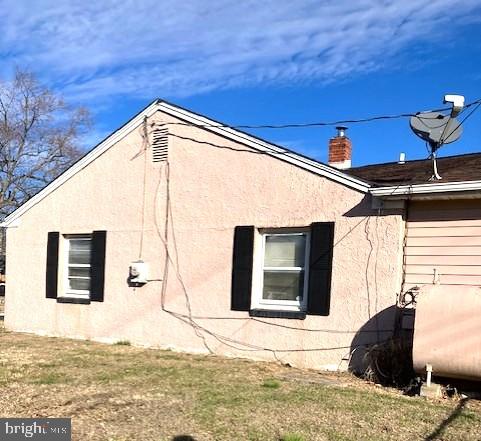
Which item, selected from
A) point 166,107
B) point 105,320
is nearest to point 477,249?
point 166,107

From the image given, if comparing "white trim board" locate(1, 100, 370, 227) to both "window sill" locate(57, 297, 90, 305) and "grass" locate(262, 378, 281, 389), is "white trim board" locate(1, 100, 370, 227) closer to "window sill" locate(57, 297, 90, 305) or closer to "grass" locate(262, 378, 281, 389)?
"window sill" locate(57, 297, 90, 305)

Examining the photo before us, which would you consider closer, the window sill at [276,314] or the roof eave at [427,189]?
the roof eave at [427,189]

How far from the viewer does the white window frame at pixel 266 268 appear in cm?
927

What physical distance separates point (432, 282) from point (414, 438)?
3.25 metres

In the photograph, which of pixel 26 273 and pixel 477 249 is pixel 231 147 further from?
pixel 26 273

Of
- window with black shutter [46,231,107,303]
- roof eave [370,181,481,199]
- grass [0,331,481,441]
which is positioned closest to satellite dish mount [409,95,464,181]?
roof eave [370,181,481,199]

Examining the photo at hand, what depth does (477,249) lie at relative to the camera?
25.7ft

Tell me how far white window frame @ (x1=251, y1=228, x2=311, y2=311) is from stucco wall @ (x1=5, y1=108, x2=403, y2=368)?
0.20 metres

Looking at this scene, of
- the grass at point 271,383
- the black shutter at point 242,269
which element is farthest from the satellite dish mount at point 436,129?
the grass at point 271,383

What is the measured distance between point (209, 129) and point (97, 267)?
363 cm

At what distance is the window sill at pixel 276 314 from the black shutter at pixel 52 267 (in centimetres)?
496

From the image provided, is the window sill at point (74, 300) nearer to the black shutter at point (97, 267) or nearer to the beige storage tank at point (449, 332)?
the black shutter at point (97, 267)

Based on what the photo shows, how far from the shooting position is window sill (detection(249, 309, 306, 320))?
9.06 metres

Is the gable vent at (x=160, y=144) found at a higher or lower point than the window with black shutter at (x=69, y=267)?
higher
